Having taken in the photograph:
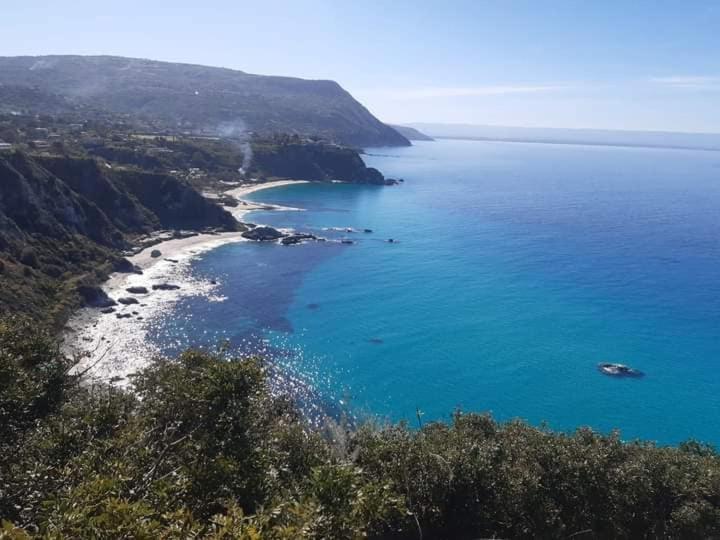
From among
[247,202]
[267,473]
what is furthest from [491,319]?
[247,202]

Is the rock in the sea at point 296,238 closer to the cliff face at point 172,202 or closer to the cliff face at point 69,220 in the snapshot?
the cliff face at point 172,202

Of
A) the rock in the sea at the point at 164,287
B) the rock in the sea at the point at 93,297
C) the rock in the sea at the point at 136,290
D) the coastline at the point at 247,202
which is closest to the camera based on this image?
the rock in the sea at the point at 93,297

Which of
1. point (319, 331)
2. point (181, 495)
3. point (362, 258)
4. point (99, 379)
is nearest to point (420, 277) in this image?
point (362, 258)

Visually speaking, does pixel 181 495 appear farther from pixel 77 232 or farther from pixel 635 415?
pixel 77 232

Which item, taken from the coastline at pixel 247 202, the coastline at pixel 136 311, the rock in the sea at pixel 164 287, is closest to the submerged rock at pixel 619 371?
the coastline at pixel 136 311

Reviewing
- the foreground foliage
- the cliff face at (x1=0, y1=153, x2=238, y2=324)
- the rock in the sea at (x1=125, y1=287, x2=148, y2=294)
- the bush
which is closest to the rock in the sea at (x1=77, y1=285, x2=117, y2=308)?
the cliff face at (x1=0, y1=153, x2=238, y2=324)

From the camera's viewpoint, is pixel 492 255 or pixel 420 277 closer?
pixel 420 277
